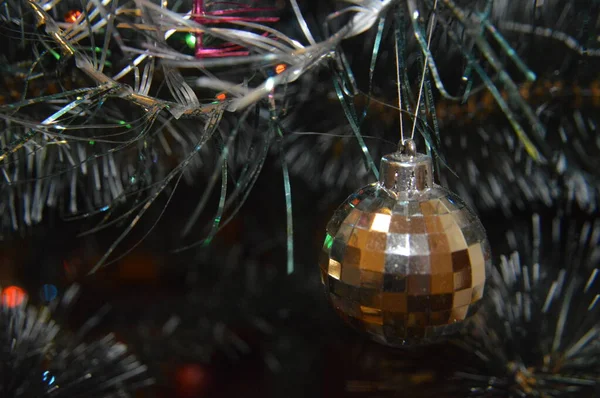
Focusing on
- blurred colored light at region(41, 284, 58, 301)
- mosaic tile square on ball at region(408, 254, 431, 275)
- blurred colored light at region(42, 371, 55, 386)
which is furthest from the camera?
blurred colored light at region(41, 284, 58, 301)

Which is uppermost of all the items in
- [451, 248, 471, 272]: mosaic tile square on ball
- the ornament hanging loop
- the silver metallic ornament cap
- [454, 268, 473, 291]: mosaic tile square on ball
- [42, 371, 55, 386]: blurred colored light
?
the ornament hanging loop

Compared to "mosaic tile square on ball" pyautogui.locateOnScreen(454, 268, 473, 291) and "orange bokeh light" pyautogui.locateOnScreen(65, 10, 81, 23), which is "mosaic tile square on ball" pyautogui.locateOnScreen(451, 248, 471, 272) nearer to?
"mosaic tile square on ball" pyautogui.locateOnScreen(454, 268, 473, 291)

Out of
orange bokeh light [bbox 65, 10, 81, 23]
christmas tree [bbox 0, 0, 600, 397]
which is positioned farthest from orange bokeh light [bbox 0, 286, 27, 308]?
orange bokeh light [bbox 65, 10, 81, 23]

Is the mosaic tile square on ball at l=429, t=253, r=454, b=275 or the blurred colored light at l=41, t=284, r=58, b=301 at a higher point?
the mosaic tile square on ball at l=429, t=253, r=454, b=275

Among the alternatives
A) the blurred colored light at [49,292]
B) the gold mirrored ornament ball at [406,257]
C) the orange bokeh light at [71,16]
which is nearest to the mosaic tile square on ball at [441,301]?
the gold mirrored ornament ball at [406,257]

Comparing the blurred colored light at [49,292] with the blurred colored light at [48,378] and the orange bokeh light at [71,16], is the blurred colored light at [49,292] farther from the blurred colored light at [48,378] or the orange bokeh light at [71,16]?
the orange bokeh light at [71,16]

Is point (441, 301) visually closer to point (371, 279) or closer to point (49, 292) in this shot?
point (371, 279)

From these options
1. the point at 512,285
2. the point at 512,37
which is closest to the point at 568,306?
the point at 512,285

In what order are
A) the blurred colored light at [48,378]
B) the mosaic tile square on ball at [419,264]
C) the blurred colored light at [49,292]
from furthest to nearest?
1. the blurred colored light at [49,292]
2. the blurred colored light at [48,378]
3. the mosaic tile square on ball at [419,264]
